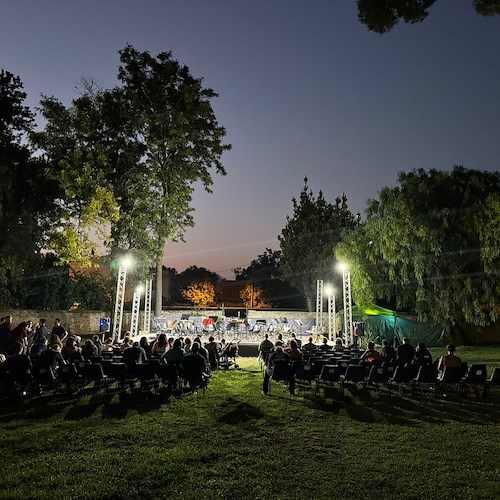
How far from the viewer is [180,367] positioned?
10.1 m

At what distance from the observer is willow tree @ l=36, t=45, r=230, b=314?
2539 centimetres

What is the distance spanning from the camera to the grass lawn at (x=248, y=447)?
468 cm

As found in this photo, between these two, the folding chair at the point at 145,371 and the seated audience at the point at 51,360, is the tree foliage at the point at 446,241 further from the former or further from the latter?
the seated audience at the point at 51,360

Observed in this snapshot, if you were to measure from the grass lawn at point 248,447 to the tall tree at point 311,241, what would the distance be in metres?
34.0

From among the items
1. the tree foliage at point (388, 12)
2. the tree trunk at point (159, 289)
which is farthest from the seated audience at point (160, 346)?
the tree trunk at point (159, 289)

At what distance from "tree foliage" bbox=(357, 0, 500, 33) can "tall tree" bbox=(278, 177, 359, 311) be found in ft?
111

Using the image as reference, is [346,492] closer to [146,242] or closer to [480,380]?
[480,380]

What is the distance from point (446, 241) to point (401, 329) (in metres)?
5.18

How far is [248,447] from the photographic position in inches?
238

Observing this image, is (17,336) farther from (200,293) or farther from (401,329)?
(200,293)

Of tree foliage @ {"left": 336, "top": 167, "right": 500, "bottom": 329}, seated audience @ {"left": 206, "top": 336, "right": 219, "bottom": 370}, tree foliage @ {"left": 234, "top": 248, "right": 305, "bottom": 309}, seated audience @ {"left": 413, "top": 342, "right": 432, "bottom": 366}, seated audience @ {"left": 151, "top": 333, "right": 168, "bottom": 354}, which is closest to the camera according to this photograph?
seated audience @ {"left": 413, "top": 342, "right": 432, "bottom": 366}

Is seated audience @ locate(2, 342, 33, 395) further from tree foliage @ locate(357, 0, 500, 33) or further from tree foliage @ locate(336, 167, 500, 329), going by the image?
tree foliage @ locate(336, 167, 500, 329)

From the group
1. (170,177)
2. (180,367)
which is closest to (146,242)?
(170,177)

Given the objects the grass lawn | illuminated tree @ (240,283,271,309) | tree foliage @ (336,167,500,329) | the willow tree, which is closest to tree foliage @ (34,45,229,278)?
the willow tree
